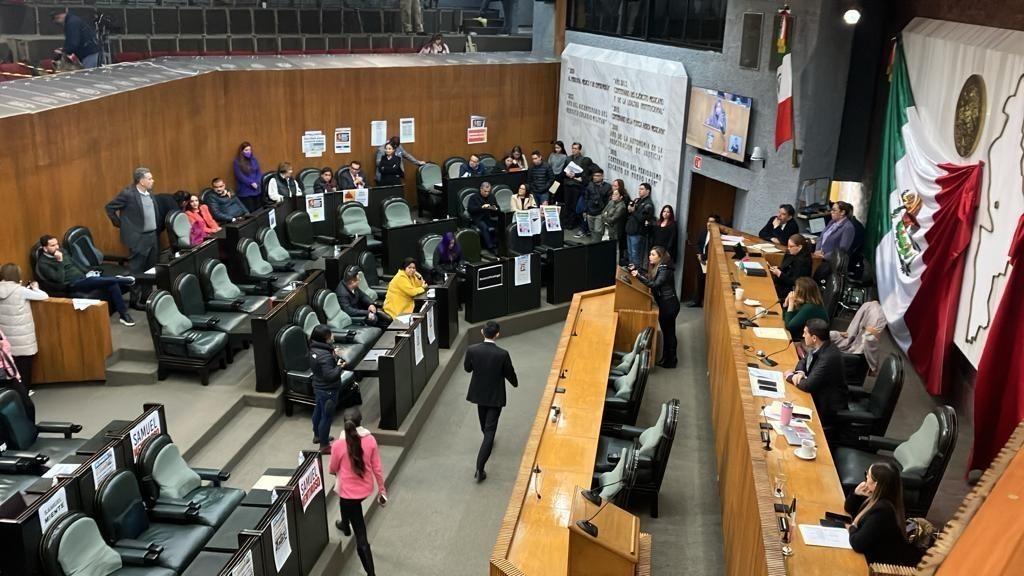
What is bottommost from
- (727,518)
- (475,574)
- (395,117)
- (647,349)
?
(475,574)

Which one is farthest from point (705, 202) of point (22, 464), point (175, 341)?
point (22, 464)

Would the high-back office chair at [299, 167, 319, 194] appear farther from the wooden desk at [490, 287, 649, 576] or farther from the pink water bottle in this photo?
the pink water bottle

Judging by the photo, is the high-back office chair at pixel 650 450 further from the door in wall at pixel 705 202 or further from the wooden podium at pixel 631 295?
the door in wall at pixel 705 202

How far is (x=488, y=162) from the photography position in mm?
15523

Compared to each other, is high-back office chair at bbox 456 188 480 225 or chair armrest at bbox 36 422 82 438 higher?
high-back office chair at bbox 456 188 480 225

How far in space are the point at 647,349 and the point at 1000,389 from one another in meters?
3.00

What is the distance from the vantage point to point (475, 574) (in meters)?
6.85

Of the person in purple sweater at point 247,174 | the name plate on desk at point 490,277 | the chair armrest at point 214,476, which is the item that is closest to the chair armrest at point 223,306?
the name plate on desk at point 490,277

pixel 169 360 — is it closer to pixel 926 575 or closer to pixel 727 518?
pixel 727 518

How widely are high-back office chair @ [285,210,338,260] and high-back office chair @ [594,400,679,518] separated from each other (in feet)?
18.0

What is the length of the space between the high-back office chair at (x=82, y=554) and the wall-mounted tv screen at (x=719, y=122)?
8.79 m

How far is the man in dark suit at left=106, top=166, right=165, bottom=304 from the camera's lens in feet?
31.3

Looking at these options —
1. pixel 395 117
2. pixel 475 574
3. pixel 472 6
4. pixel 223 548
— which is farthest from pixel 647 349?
pixel 472 6

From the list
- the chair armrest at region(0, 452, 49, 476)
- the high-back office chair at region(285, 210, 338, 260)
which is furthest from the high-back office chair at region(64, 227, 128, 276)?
the chair armrest at region(0, 452, 49, 476)
